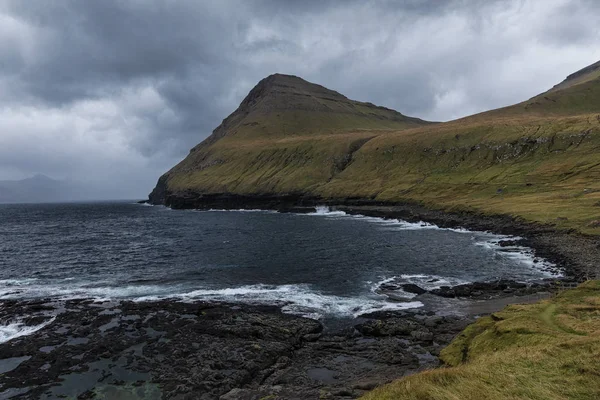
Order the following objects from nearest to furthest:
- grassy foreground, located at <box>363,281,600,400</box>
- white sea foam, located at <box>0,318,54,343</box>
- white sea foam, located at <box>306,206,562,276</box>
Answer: grassy foreground, located at <box>363,281,600,400</box>
white sea foam, located at <box>0,318,54,343</box>
white sea foam, located at <box>306,206,562,276</box>

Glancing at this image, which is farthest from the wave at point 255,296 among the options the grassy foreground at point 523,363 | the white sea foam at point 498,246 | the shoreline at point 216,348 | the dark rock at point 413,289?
the white sea foam at point 498,246

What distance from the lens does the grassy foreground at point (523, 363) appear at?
48.5 ft

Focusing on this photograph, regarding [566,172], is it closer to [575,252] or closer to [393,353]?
[575,252]

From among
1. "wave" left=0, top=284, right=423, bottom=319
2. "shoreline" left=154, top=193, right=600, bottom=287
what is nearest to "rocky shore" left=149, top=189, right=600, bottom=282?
"shoreline" left=154, top=193, right=600, bottom=287

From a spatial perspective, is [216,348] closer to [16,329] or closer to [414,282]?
[16,329]

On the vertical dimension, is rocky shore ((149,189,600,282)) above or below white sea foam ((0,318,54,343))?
above

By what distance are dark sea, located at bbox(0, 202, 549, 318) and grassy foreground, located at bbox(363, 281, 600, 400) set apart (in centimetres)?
1477

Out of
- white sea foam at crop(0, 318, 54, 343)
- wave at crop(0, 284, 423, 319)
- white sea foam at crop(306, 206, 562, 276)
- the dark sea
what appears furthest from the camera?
white sea foam at crop(306, 206, 562, 276)

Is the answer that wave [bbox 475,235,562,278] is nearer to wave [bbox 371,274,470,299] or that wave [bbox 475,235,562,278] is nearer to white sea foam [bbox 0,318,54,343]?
wave [bbox 371,274,470,299]

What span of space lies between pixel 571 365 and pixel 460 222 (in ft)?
290

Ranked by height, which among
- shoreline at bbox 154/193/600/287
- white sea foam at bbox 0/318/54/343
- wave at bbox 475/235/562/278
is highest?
shoreline at bbox 154/193/600/287

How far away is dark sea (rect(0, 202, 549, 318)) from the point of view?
150ft

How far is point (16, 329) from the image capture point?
35.3 metres

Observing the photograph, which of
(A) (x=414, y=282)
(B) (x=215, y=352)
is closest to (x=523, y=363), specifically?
(B) (x=215, y=352)
